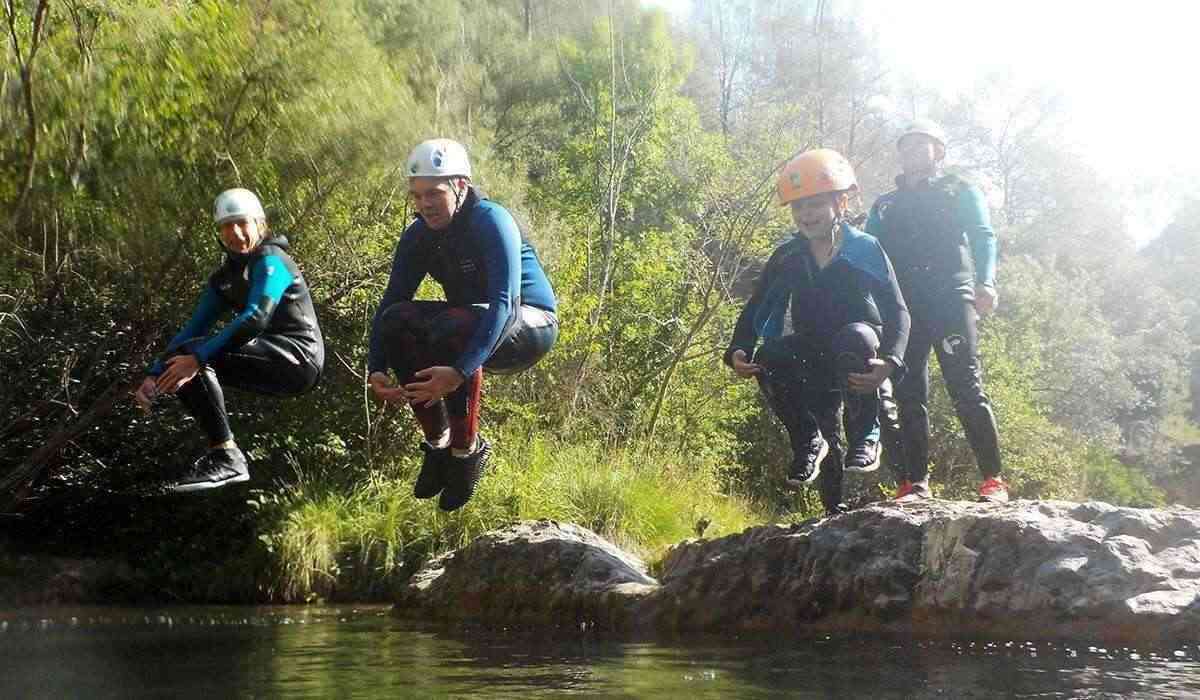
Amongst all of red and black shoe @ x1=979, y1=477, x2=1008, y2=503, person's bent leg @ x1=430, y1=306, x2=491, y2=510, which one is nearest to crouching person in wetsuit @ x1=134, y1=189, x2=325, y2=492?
person's bent leg @ x1=430, y1=306, x2=491, y2=510

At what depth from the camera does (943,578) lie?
21.1 feet

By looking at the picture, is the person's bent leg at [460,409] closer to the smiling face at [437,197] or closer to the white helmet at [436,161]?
the smiling face at [437,197]

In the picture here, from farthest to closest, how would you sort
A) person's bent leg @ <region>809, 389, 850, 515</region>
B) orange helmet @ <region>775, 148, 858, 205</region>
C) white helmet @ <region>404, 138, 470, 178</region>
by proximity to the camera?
person's bent leg @ <region>809, 389, 850, 515</region> → orange helmet @ <region>775, 148, 858, 205</region> → white helmet @ <region>404, 138, 470, 178</region>

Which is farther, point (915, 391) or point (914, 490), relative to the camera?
point (914, 490)

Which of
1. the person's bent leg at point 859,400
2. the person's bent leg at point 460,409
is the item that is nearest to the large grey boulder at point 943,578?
the person's bent leg at point 859,400

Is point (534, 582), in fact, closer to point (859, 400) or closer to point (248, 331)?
point (859, 400)

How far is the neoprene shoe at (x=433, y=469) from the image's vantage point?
527cm

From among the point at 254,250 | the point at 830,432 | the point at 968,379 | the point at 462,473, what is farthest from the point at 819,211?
the point at 254,250

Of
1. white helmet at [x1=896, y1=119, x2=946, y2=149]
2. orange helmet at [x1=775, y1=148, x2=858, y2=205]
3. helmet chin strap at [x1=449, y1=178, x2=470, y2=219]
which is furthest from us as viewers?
white helmet at [x1=896, y1=119, x2=946, y2=149]

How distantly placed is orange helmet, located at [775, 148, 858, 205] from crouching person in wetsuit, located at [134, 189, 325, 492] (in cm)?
219

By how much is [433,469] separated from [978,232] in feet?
10.6

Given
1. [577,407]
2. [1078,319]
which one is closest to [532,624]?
[577,407]

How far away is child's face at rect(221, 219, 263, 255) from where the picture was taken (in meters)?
5.40

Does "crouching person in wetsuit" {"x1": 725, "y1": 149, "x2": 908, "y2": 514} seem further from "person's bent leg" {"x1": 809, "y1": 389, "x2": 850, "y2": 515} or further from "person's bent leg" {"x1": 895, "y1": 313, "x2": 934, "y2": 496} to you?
"person's bent leg" {"x1": 895, "y1": 313, "x2": 934, "y2": 496}
